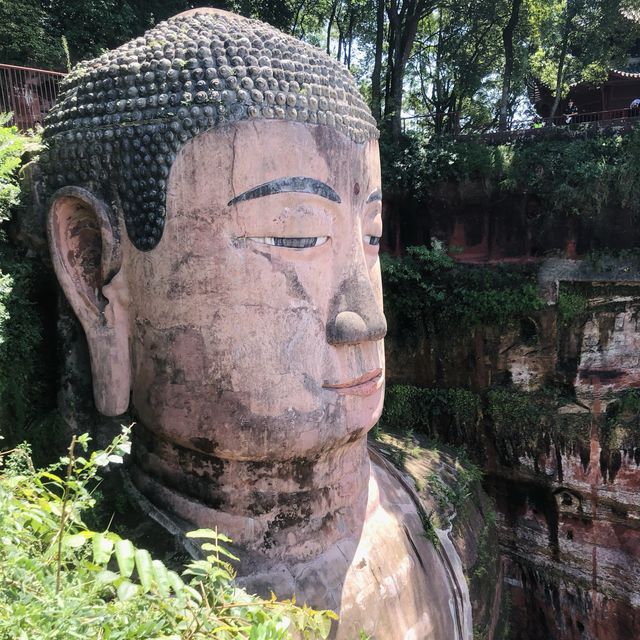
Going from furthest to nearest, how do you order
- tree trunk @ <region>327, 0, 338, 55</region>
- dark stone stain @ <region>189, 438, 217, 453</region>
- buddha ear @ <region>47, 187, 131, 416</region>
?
tree trunk @ <region>327, 0, 338, 55</region>
buddha ear @ <region>47, 187, 131, 416</region>
dark stone stain @ <region>189, 438, 217, 453</region>

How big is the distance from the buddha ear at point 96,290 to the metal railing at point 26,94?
2.98 metres

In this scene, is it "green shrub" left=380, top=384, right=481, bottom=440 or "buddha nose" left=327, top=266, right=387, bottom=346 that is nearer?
"buddha nose" left=327, top=266, right=387, bottom=346

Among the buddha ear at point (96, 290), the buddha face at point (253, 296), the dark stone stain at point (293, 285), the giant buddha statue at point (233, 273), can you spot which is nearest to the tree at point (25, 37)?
the giant buddha statue at point (233, 273)

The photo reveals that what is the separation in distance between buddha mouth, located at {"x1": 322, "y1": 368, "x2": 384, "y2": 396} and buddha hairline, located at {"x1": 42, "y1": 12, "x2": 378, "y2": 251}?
1280 mm

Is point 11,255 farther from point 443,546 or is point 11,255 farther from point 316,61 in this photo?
point 443,546

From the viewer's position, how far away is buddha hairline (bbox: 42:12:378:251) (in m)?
2.96

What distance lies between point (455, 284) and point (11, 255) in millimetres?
6404

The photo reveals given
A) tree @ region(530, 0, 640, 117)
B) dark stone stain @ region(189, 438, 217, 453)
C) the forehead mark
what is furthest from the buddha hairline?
tree @ region(530, 0, 640, 117)

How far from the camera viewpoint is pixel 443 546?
14.4 ft

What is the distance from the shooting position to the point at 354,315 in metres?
3.12

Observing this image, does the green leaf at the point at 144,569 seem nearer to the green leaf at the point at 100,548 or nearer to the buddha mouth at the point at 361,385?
the green leaf at the point at 100,548

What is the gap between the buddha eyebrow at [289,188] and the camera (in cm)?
291

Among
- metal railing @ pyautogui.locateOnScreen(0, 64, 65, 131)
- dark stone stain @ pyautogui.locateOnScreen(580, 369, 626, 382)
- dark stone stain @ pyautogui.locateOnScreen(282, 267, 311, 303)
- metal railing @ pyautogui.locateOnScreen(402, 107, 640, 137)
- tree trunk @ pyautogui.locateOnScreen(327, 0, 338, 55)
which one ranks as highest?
tree trunk @ pyautogui.locateOnScreen(327, 0, 338, 55)

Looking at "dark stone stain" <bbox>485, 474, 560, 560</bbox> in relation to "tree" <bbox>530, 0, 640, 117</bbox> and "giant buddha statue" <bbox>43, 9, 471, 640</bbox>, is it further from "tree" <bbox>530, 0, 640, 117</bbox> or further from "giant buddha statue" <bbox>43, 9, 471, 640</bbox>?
"tree" <bbox>530, 0, 640, 117</bbox>
